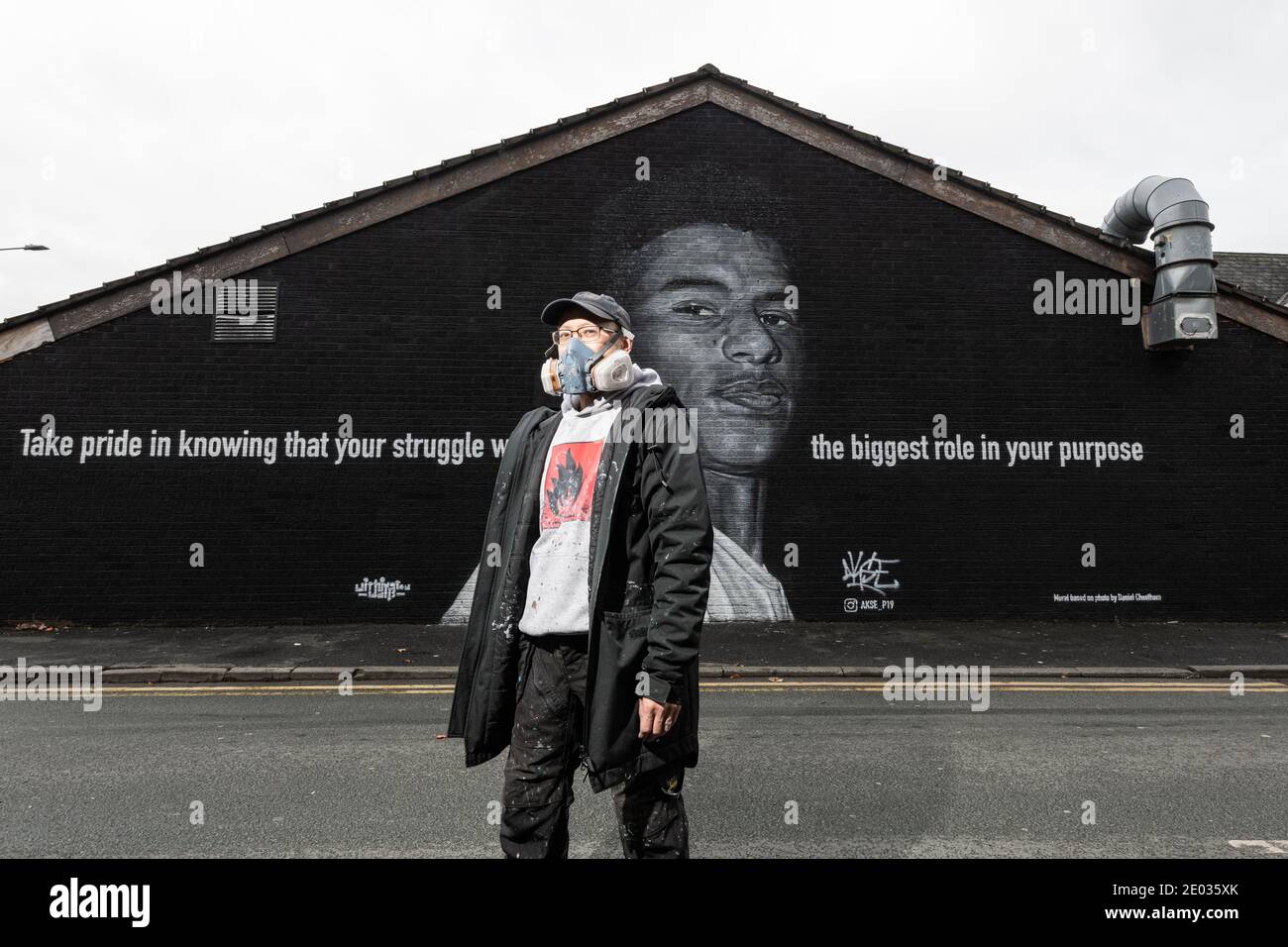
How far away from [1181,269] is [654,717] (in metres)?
11.0

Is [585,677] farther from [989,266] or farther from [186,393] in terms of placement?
[989,266]

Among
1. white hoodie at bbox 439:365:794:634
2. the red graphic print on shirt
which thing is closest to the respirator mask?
the red graphic print on shirt

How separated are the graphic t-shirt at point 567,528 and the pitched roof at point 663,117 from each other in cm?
878

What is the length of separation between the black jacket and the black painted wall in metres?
7.63

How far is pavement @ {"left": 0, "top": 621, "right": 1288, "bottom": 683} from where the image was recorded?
775 cm

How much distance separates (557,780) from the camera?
256cm

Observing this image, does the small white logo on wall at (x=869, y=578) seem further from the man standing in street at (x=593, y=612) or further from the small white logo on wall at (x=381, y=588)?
the man standing in street at (x=593, y=612)

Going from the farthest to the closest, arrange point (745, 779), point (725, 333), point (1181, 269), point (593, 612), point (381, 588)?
1. point (725, 333)
2. point (1181, 269)
3. point (381, 588)
4. point (745, 779)
5. point (593, 612)

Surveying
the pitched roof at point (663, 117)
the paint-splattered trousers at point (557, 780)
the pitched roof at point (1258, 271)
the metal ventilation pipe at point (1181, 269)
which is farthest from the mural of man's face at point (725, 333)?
the pitched roof at point (1258, 271)

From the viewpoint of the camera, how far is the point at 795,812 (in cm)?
408

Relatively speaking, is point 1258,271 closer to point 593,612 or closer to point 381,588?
point 381,588

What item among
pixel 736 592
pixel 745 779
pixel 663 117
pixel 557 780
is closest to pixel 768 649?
pixel 736 592
